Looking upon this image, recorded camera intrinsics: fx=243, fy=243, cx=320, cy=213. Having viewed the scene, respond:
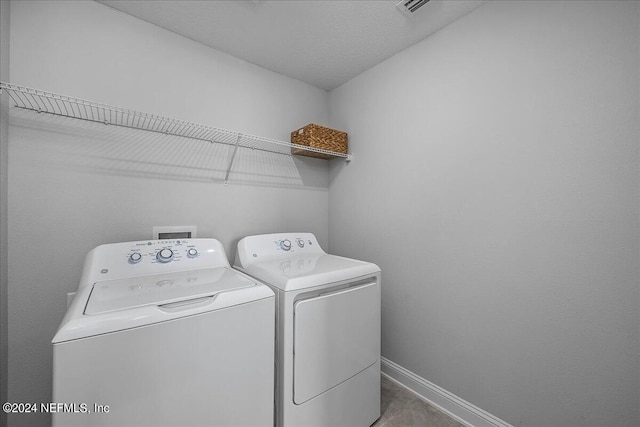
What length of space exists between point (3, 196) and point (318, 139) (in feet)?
5.94

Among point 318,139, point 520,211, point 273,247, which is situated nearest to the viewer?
point 520,211

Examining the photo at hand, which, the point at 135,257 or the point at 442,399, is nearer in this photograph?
the point at 135,257

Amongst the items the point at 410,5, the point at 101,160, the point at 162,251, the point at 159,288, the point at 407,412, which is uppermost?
the point at 410,5

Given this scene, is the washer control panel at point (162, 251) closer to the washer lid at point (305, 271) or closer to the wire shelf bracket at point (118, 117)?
the washer lid at point (305, 271)

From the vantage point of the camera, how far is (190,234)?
169 cm

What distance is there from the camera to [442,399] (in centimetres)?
156

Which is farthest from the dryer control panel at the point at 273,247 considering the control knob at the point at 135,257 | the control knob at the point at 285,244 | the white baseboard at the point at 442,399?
the white baseboard at the point at 442,399

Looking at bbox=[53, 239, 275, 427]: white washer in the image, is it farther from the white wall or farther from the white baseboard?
the white baseboard

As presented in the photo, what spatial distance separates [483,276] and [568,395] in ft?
1.95

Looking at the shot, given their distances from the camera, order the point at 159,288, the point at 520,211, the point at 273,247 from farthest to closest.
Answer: the point at 273,247, the point at 520,211, the point at 159,288

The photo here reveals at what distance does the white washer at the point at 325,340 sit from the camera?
1.15m

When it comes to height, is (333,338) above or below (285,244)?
below

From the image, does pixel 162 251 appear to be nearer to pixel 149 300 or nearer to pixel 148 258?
pixel 148 258

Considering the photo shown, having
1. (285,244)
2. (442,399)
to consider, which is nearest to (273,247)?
(285,244)
